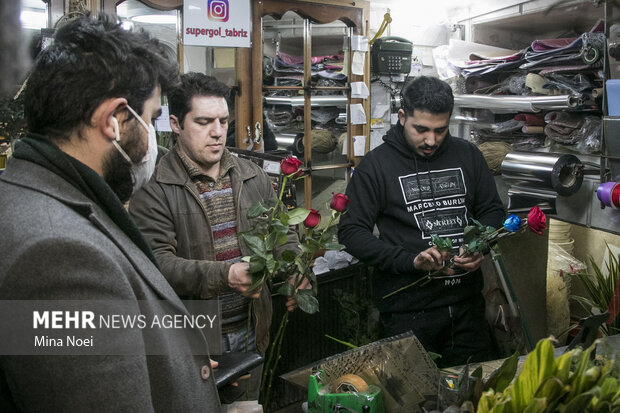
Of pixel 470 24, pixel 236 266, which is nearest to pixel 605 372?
pixel 236 266

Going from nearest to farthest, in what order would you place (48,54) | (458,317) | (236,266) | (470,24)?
(48,54), (236,266), (458,317), (470,24)

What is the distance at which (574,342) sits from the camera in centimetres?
113

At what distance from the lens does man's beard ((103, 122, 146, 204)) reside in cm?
102

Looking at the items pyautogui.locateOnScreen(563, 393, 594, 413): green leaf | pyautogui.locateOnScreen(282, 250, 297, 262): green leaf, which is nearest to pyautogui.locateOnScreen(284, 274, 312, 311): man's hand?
pyautogui.locateOnScreen(282, 250, 297, 262): green leaf

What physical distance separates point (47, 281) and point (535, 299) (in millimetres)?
1903

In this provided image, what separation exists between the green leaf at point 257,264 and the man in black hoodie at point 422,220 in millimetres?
715

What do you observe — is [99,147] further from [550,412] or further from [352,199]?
[352,199]

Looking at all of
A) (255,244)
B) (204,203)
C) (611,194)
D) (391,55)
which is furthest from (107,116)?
(391,55)

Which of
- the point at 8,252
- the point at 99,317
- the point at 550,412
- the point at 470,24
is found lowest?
the point at 550,412

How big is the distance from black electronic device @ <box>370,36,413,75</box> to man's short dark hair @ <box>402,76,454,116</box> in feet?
4.01

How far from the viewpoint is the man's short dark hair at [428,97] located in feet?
7.02

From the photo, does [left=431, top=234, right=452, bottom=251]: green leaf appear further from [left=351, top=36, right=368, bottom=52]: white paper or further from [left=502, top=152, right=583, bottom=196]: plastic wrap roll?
[left=351, top=36, right=368, bottom=52]: white paper

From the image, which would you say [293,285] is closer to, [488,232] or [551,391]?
[488,232]

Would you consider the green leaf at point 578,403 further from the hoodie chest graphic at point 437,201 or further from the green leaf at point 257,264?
the hoodie chest graphic at point 437,201
